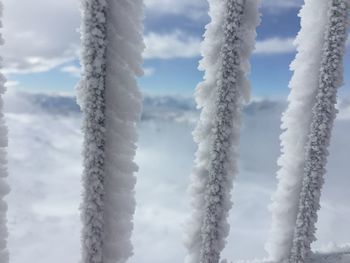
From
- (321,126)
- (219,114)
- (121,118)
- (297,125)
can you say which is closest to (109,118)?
(121,118)

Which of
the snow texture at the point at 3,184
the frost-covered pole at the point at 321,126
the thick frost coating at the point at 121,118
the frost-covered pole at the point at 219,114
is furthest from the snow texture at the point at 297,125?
the snow texture at the point at 3,184

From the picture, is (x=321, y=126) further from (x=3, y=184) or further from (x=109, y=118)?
(x=3, y=184)

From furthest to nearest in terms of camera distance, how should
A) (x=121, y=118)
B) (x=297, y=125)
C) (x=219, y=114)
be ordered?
(x=297, y=125), (x=219, y=114), (x=121, y=118)

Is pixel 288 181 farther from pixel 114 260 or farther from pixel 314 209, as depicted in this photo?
pixel 114 260

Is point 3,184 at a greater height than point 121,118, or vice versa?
point 121,118

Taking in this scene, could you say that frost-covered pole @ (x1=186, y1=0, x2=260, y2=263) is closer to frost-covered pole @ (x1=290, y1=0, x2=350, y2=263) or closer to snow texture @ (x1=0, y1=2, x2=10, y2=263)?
frost-covered pole @ (x1=290, y1=0, x2=350, y2=263)

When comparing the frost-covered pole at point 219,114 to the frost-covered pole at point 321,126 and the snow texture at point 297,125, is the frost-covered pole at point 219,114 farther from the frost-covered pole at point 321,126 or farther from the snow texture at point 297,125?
the frost-covered pole at point 321,126

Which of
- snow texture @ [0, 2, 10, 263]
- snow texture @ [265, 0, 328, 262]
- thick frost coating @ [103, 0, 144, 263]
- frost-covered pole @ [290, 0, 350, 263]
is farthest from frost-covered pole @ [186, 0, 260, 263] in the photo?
snow texture @ [0, 2, 10, 263]
